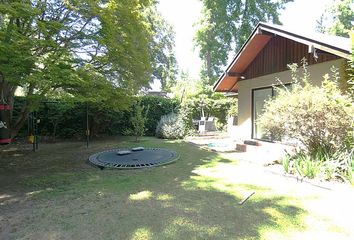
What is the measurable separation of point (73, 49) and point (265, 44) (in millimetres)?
6831

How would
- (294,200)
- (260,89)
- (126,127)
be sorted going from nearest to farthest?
(294,200)
(260,89)
(126,127)

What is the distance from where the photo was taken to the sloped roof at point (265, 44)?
6758 millimetres

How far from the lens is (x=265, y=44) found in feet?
34.1

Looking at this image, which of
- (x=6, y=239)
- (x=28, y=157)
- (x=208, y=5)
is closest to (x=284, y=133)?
(x=6, y=239)

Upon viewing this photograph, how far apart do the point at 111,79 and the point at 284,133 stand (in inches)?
216

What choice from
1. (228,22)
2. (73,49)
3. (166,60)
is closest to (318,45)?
(73,49)

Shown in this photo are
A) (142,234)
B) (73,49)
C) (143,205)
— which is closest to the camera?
(142,234)

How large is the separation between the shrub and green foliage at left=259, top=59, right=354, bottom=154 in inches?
310

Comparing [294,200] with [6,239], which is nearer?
[6,239]

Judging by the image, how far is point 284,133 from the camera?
6973 millimetres

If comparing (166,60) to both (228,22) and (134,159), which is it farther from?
(134,159)

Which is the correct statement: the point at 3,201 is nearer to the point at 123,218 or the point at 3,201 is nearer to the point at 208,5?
the point at 123,218

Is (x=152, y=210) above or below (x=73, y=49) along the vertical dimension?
below

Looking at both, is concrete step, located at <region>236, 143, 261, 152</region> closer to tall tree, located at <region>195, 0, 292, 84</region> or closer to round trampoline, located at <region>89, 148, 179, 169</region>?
round trampoline, located at <region>89, 148, 179, 169</region>
